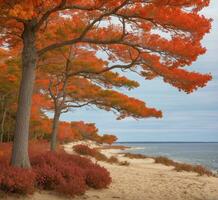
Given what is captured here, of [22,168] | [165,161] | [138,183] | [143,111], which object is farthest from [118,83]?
[165,161]

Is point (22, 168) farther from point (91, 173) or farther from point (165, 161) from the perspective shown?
point (165, 161)

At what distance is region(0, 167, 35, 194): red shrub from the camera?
12125 mm

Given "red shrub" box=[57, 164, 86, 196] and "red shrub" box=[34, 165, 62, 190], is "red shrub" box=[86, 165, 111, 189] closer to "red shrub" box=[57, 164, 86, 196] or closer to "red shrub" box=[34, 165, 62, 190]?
"red shrub" box=[57, 164, 86, 196]

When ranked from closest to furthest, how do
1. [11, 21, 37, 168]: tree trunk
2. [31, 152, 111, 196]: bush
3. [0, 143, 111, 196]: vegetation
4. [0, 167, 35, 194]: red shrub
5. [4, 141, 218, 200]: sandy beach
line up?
[0, 167, 35, 194]: red shrub, [0, 143, 111, 196]: vegetation, [31, 152, 111, 196]: bush, [11, 21, 37, 168]: tree trunk, [4, 141, 218, 200]: sandy beach

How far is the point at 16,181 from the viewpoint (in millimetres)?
12188

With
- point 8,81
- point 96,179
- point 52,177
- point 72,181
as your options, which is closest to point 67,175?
point 72,181

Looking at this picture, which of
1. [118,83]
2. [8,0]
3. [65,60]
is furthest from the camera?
[65,60]

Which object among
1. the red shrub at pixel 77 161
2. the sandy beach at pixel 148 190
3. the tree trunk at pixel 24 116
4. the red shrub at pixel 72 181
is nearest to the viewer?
the red shrub at pixel 72 181

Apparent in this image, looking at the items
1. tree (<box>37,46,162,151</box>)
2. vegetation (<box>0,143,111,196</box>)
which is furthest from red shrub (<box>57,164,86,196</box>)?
tree (<box>37,46,162,151</box>)

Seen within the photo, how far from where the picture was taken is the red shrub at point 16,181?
39.8ft

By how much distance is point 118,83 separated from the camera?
22172 mm

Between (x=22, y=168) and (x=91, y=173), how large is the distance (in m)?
2.50

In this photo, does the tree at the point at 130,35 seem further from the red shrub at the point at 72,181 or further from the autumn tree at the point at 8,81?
the autumn tree at the point at 8,81

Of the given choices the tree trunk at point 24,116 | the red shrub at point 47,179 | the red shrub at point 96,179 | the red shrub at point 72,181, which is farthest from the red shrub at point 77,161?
the tree trunk at point 24,116
